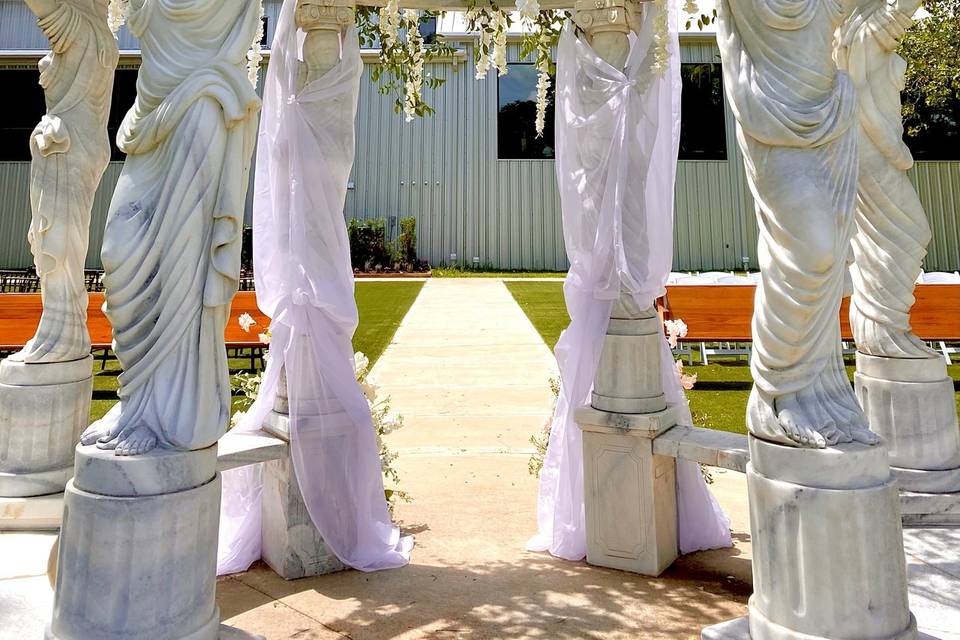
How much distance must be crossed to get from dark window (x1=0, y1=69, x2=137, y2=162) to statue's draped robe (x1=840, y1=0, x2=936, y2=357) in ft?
81.8

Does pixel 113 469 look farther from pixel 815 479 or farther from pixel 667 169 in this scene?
pixel 667 169

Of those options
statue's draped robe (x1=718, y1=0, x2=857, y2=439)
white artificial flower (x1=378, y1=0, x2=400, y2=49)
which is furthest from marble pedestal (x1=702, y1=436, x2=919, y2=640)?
white artificial flower (x1=378, y1=0, x2=400, y2=49)

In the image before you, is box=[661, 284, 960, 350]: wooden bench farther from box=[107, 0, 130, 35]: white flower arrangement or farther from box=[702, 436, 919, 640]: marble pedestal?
box=[107, 0, 130, 35]: white flower arrangement

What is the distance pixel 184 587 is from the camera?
2.03m

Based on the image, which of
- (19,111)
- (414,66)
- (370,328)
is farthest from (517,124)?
(414,66)

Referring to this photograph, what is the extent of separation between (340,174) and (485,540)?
2.44 metres

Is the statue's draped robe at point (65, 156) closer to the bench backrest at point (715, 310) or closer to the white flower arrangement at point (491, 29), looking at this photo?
the white flower arrangement at point (491, 29)

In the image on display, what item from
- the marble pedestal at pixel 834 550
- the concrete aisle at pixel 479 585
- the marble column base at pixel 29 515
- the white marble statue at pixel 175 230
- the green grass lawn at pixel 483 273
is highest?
the green grass lawn at pixel 483 273

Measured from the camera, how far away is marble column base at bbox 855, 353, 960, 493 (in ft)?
11.9

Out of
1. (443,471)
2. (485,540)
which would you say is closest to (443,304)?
(443,471)

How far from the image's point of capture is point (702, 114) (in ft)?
76.3

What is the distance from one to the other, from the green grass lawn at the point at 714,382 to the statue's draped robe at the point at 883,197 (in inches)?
81.6

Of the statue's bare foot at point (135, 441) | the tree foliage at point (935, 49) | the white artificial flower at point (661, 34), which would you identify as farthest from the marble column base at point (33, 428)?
the tree foliage at point (935, 49)

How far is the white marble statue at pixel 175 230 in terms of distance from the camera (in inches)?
81.7
